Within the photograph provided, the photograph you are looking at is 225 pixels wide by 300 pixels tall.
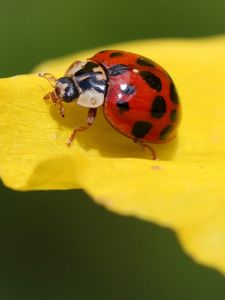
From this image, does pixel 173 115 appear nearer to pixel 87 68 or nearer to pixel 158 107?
pixel 158 107

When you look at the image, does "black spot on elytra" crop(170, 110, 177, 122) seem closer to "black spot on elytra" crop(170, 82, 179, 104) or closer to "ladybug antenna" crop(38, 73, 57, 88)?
"black spot on elytra" crop(170, 82, 179, 104)

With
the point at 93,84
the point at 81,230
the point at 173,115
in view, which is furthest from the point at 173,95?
the point at 81,230

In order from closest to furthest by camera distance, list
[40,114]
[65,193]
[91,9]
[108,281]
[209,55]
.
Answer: [40,114], [209,55], [108,281], [65,193], [91,9]

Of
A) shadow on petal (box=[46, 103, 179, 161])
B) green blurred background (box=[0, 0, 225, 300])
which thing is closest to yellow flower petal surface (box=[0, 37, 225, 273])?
shadow on petal (box=[46, 103, 179, 161])

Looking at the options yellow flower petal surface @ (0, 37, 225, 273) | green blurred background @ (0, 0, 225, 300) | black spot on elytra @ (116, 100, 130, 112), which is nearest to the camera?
yellow flower petal surface @ (0, 37, 225, 273)

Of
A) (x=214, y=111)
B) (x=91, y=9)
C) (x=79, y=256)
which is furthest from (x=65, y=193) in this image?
(x=214, y=111)

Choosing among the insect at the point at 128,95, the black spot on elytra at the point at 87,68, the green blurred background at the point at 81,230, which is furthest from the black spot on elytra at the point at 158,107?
the green blurred background at the point at 81,230

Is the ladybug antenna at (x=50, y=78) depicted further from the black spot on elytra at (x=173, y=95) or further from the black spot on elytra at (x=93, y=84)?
the black spot on elytra at (x=173, y=95)

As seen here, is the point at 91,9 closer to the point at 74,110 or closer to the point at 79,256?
the point at 79,256
